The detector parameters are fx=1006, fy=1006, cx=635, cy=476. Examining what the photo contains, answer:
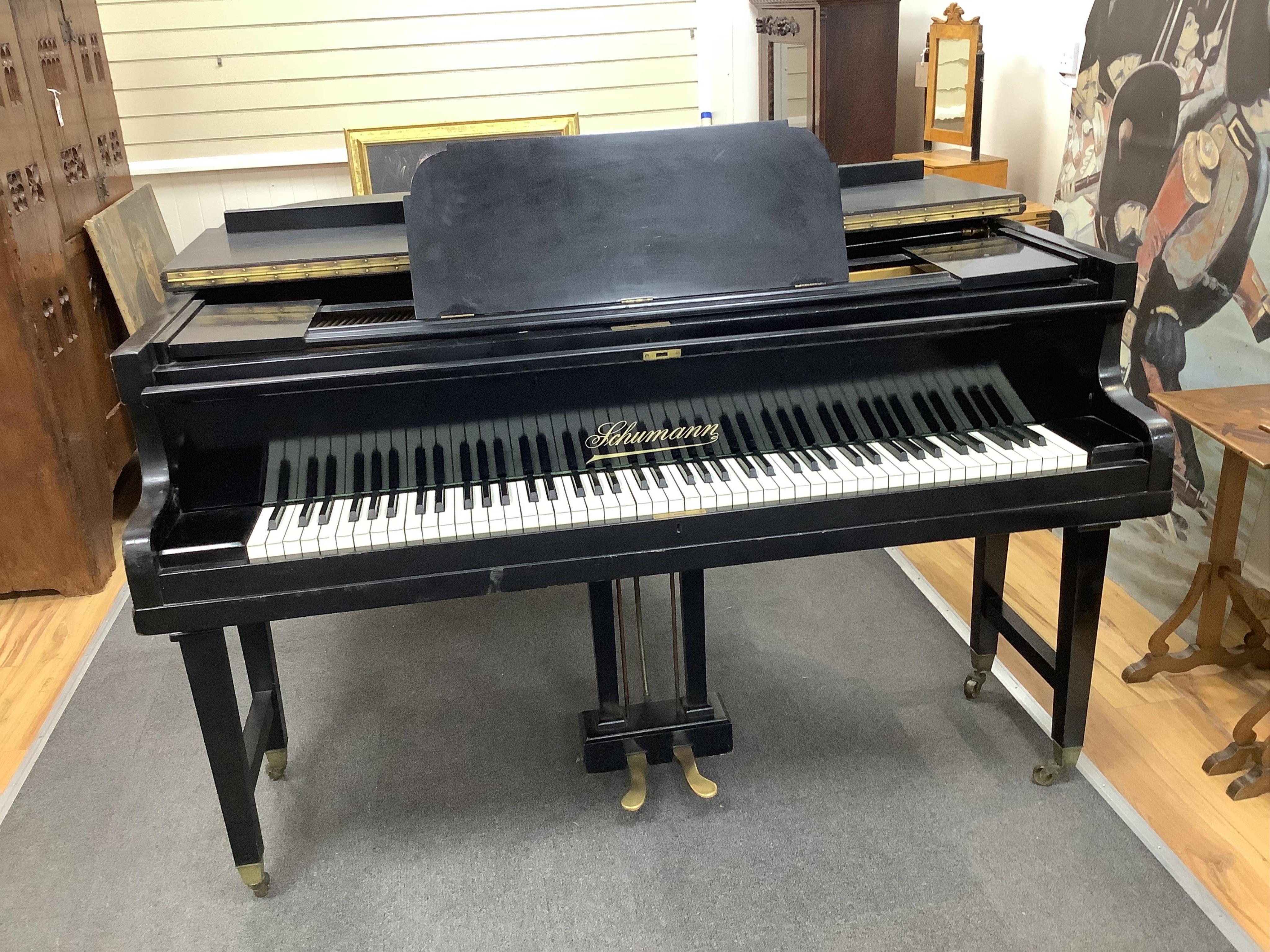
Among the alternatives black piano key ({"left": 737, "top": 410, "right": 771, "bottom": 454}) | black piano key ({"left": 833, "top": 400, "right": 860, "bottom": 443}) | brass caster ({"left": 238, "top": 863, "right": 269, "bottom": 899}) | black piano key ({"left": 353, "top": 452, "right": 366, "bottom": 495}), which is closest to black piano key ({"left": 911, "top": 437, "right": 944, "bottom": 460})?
black piano key ({"left": 833, "top": 400, "right": 860, "bottom": 443})

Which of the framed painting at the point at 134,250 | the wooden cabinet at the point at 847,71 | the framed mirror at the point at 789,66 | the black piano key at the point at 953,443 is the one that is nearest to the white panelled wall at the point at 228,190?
the framed painting at the point at 134,250

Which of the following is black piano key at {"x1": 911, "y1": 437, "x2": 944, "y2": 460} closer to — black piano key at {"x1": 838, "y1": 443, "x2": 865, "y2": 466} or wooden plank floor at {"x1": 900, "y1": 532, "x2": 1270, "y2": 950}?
black piano key at {"x1": 838, "y1": 443, "x2": 865, "y2": 466}

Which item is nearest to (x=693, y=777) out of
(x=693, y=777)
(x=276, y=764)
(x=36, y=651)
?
(x=693, y=777)

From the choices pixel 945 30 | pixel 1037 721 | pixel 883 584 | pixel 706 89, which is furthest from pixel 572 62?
pixel 1037 721

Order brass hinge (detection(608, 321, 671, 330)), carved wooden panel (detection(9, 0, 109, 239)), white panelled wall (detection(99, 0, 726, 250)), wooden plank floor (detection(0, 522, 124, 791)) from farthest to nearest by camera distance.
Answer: white panelled wall (detection(99, 0, 726, 250)) < carved wooden panel (detection(9, 0, 109, 239)) < wooden plank floor (detection(0, 522, 124, 791)) < brass hinge (detection(608, 321, 671, 330))

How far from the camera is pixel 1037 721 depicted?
238cm

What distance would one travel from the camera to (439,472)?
5.88 ft

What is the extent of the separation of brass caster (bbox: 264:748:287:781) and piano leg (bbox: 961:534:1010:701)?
1647 mm

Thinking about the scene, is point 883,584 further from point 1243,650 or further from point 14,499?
point 14,499

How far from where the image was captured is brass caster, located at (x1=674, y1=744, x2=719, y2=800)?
2137 millimetres

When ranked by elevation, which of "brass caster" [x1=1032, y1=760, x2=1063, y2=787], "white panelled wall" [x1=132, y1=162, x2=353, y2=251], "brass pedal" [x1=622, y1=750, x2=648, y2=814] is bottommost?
"brass caster" [x1=1032, y1=760, x2=1063, y2=787]

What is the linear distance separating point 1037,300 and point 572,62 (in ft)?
10.2

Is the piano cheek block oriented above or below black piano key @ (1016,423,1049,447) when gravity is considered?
below

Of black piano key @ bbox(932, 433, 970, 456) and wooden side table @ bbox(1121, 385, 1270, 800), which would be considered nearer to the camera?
black piano key @ bbox(932, 433, 970, 456)
